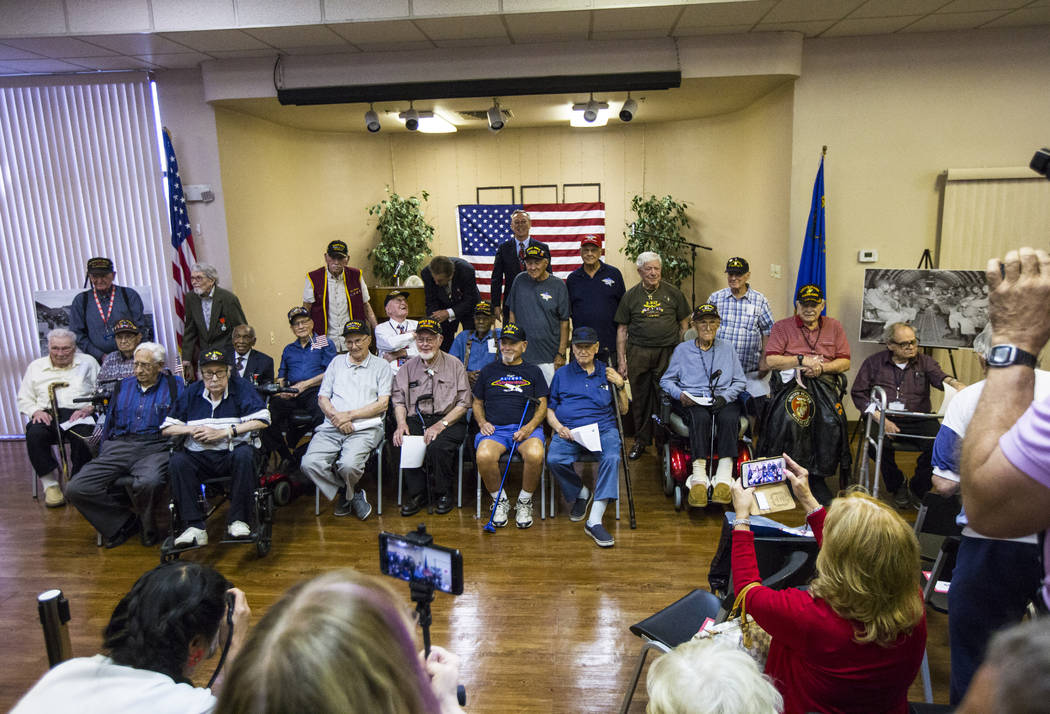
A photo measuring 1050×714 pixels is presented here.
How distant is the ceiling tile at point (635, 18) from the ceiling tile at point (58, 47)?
4.04 m

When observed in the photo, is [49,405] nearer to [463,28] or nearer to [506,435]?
[506,435]

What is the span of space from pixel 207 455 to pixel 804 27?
5.42 m

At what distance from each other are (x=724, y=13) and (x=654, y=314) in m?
2.28

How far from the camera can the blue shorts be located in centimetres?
452

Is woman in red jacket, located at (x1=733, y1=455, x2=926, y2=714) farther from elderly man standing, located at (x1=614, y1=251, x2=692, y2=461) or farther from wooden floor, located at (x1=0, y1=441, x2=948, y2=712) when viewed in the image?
elderly man standing, located at (x1=614, y1=251, x2=692, y2=461)

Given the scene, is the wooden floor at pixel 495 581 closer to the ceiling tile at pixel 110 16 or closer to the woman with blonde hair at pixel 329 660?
the woman with blonde hair at pixel 329 660

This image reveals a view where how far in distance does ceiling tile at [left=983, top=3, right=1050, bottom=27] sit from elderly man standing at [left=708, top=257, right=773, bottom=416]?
2752 millimetres

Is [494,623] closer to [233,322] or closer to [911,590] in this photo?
[911,590]

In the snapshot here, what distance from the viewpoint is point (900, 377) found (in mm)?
4598

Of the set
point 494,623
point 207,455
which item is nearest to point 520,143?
point 207,455

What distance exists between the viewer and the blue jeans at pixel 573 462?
426cm

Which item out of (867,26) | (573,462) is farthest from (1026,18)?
(573,462)

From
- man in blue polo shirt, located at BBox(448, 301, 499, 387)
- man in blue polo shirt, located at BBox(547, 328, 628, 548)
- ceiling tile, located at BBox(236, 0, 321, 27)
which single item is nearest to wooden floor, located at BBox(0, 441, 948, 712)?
man in blue polo shirt, located at BBox(547, 328, 628, 548)

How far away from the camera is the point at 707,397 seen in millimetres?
4621
